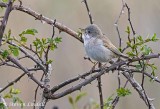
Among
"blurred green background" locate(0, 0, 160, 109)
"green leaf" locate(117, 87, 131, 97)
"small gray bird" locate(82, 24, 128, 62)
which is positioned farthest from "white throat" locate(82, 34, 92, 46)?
"blurred green background" locate(0, 0, 160, 109)

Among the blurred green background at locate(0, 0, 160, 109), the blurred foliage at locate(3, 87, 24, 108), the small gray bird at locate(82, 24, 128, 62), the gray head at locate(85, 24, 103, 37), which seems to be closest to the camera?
the blurred foliage at locate(3, 87, 24, 108)

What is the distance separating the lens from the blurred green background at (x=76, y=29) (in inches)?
263

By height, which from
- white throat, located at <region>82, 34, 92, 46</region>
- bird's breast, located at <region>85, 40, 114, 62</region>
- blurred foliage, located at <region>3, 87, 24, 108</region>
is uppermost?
white throat, located at <region>82, 34, 92, 46</region>

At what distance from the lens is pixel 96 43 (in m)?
3.80

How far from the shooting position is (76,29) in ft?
24.2

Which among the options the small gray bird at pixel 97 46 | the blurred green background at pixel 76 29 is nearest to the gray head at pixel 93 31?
the small gray bird at pixel 97 46

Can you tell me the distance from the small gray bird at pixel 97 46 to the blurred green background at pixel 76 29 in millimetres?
2510

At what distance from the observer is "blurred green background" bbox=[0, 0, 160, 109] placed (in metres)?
6.68

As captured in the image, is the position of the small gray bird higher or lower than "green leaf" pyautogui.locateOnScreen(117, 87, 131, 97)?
higher

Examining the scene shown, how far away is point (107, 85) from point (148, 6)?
1.69 m

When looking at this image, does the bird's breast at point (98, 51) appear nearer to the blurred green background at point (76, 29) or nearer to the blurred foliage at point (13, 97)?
the blurred foliage at point (13, 97)

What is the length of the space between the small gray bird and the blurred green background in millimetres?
2510

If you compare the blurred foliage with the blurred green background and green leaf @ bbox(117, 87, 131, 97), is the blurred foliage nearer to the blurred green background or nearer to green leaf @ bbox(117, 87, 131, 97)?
green leaf @ bbox(117, 87, 131, 97)

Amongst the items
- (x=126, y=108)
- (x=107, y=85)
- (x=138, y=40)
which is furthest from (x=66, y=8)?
(x=138, y=40)
